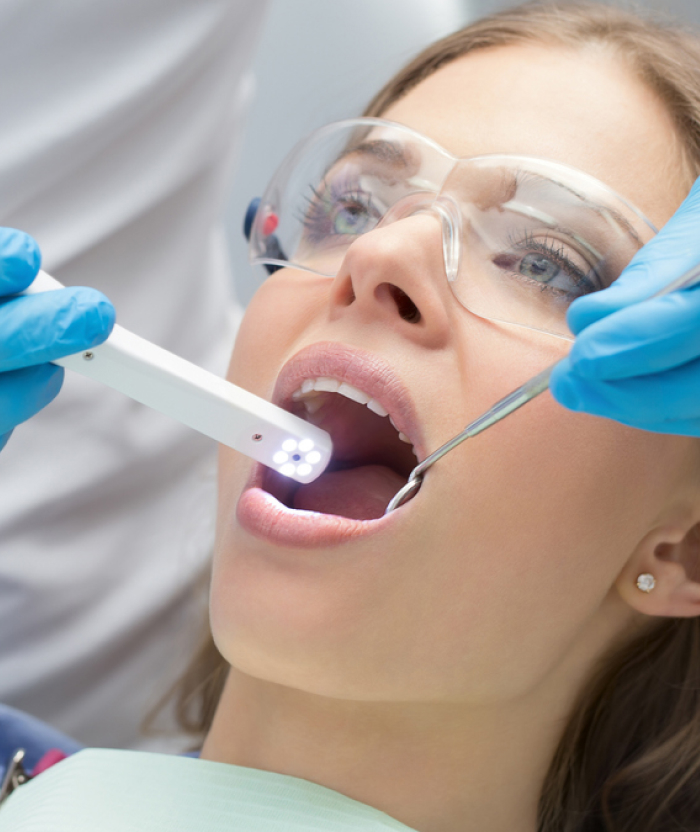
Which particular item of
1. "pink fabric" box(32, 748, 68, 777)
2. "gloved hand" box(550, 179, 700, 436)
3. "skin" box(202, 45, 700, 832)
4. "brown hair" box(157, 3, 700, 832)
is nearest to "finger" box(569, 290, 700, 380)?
"gloved hand" box(550, 179, 700, 436)

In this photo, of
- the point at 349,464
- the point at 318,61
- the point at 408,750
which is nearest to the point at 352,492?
the point at 349,464

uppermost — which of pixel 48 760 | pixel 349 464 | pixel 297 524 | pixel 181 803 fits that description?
pixel 297 524

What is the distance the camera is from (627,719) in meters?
1.40

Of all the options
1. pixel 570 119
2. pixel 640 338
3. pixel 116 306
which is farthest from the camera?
pixel 116 306

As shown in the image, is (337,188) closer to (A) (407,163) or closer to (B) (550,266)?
(A) (407,163)

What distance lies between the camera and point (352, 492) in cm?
125

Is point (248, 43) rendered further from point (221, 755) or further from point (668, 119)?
point (221, 755)

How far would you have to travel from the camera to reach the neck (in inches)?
45.0

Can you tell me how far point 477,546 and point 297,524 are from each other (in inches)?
8.1

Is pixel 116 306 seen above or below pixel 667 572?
below

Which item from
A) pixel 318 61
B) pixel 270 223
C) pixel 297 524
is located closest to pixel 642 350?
pixel 297 524

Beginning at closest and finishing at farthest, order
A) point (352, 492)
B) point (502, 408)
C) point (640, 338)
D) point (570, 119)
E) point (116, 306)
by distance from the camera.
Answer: point (640, 338), point (502, 408), point (570, 119), point (352, 492), point (116, 306)

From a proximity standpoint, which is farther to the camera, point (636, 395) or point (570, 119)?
point (570, 119)

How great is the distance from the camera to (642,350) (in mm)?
820
